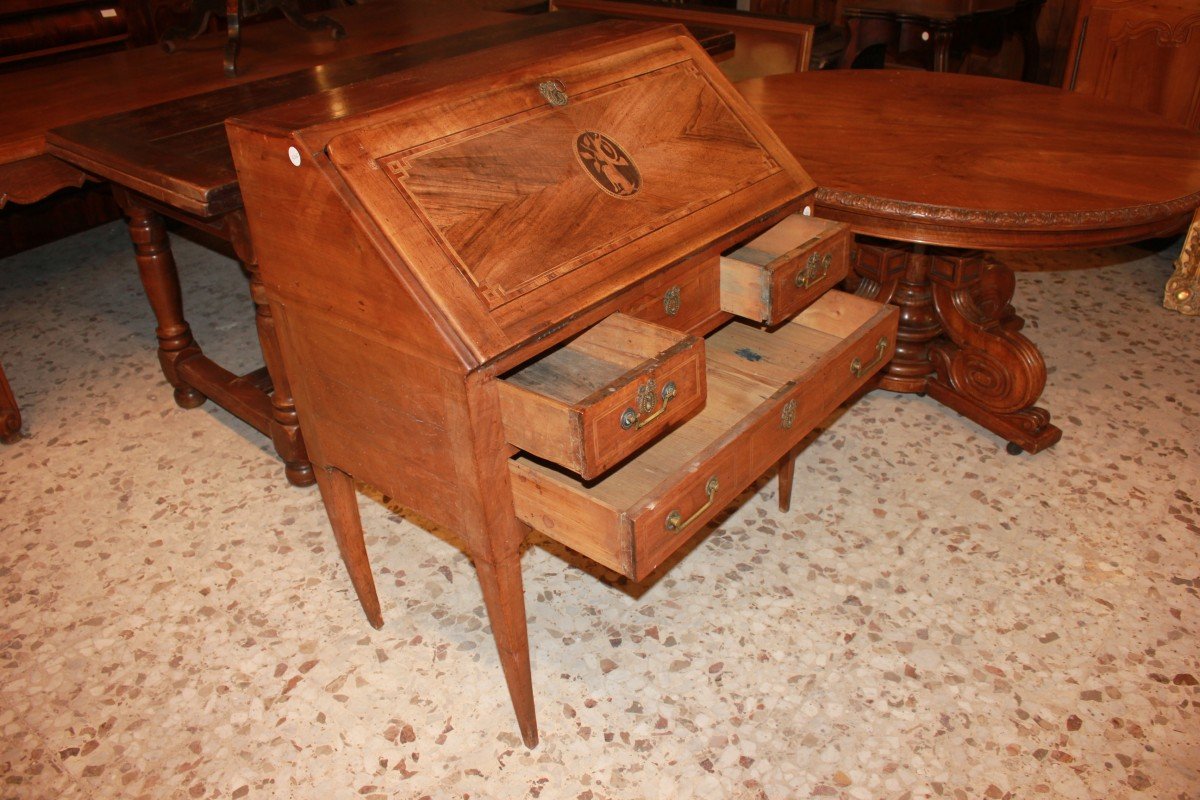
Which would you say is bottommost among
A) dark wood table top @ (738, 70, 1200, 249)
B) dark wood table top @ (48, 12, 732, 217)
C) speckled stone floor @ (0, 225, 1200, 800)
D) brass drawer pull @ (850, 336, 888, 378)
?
speckled stone floor @ (0, 225, 1200, 800)

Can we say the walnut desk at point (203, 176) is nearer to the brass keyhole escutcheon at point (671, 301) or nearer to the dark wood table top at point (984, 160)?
the brass keyhole escutcheon at point (671, 301)

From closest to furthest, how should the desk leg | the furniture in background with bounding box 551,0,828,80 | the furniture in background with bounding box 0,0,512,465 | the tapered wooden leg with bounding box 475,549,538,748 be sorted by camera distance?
the tapered wooden leg with bounding box 475,549,538,748
the desk leg
the furniture in background with bounding box 0,0,512,465
the furniture in background with bounding box 551,0,828,80

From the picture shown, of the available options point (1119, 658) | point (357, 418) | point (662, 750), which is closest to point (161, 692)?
point (357, 418)

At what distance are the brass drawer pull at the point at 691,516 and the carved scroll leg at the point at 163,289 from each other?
1783 mm

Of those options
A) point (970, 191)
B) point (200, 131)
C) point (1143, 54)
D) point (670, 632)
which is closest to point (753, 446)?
point (670, 632)

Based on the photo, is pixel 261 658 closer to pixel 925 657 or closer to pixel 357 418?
pixel 357 418

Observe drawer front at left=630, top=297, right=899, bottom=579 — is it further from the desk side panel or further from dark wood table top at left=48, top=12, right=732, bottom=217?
dark wood table top at left=48, top=12, right=732, bottom=217

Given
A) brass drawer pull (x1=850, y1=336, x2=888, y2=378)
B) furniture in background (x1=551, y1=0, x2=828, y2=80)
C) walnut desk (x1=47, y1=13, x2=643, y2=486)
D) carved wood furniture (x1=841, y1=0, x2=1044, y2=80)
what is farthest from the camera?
carved wood furniture (x1=841, y1=0, x2=1044, y2=80)

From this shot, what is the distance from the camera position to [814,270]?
1812mm

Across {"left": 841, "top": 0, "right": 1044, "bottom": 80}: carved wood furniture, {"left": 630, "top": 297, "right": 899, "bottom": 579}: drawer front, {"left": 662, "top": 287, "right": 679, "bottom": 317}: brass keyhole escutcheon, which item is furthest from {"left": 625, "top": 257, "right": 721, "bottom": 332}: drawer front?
{"left": 841, "top": 0, "right": 1044, "bottom": 80}: carved wood furniture

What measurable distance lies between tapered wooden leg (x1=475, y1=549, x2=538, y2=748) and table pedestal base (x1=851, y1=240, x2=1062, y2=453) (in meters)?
1.45

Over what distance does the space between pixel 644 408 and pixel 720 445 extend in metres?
0.18

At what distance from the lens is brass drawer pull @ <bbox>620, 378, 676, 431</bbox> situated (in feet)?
4.67

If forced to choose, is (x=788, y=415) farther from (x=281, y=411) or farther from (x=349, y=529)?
(x=281, y=411)
